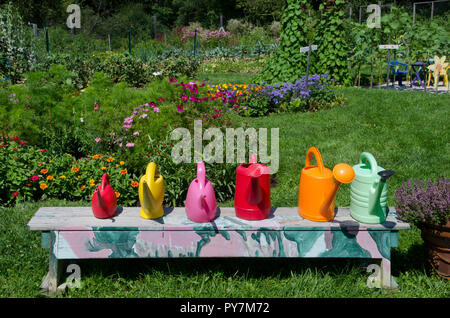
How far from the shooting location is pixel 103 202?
2211 mm

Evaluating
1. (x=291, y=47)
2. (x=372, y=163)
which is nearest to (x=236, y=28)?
(x=291, y=47)

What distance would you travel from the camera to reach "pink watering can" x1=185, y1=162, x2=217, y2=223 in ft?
7.20

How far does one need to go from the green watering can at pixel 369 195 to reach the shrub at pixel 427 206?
5.2 inches

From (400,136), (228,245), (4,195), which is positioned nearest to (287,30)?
(400,136)

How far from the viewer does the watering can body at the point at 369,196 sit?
7.06 feet

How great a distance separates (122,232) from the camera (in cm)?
216

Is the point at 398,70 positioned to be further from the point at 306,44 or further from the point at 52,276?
the point at 52,276

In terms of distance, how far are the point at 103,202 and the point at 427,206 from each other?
175 centimetres

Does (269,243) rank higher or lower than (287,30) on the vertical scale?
lower

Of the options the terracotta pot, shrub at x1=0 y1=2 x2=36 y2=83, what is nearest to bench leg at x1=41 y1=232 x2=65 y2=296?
the terracotta pot
